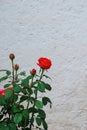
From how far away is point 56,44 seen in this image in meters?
3.65

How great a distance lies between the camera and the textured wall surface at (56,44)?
2.62 meters

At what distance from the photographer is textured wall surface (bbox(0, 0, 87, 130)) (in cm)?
262

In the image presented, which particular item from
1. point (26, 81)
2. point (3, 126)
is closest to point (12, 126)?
point (3, 126)

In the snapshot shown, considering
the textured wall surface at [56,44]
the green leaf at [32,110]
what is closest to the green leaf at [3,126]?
the green leaf at [32,110]

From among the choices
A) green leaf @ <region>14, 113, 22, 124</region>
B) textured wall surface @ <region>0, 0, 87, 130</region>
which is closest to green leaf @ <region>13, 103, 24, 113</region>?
green leaf @ <region>14, 113, 22, 124</region>

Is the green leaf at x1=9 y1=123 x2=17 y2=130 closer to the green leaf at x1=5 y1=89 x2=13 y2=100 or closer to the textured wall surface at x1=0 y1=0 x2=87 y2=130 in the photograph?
the green leaf at x1=5 y1=89 x2=13 y2=100

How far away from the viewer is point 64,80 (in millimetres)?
3051

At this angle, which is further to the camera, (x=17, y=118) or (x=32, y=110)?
(x=32, y=110)

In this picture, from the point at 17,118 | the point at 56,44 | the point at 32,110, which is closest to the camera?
the point at 17,118

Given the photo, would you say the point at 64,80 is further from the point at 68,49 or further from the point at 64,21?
the point at 64,21

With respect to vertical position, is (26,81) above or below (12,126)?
above

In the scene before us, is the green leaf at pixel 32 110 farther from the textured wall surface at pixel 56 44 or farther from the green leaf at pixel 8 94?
the textured wall surface at pixel 56 44

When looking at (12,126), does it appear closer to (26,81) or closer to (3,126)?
(3,126)

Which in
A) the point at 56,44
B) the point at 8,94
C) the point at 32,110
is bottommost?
the point at 56,44
